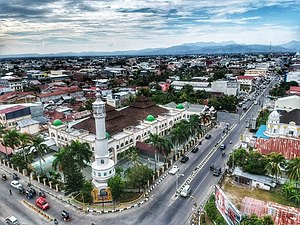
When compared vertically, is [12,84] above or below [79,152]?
above

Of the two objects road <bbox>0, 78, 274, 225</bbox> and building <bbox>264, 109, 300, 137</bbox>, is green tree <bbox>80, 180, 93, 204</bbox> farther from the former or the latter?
building <bbox>264, 109, 300, 137</bbox>

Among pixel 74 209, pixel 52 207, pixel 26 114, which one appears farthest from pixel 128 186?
pixel 26 114

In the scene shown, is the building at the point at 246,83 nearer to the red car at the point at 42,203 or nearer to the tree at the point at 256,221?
the tree at the point at 256,221

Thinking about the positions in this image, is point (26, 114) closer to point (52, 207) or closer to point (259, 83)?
point (52, 207)

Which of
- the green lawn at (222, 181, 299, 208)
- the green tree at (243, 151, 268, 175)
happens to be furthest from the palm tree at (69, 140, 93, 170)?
the green tree at (243, 151, 268, 175)

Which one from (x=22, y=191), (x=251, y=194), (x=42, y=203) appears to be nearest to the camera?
(x=42, y=203)

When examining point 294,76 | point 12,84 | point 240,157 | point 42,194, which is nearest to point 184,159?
point 240,157

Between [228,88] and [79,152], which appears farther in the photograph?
[228,88]

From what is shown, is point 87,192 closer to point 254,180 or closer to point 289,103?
point 254,180
